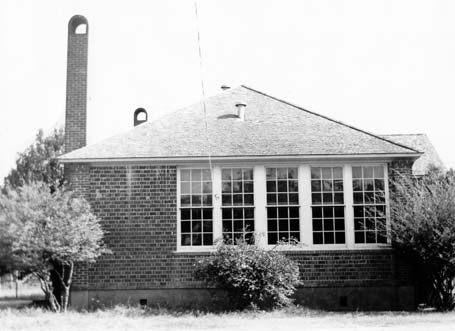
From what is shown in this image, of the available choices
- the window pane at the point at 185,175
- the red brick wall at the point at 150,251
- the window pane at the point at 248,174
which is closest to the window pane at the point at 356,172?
the red brick wall at the point at 150,251

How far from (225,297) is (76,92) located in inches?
306

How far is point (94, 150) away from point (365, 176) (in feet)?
25.3

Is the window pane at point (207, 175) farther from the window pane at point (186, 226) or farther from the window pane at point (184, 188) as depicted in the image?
the window pane at point (186, 226)

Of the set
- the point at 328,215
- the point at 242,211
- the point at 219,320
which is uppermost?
the point at 242,211

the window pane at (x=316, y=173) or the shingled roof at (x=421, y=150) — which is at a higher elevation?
the shingled roof at (x=421, y=150)

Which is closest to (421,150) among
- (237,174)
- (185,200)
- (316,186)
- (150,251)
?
(316,186)

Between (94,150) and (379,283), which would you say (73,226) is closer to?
(94,150)

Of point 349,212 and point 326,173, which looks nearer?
point 349,212

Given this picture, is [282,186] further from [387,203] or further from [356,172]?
[387,203]

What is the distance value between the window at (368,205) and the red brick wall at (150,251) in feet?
→ 1.55

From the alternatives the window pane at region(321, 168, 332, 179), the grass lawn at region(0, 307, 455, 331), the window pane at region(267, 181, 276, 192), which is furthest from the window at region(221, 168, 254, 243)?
the grass lawn at region(0, 307, 455, 331)

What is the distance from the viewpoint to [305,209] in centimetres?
1638

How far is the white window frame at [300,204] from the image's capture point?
1630 cm

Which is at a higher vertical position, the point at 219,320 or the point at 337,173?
the point at 337,173
